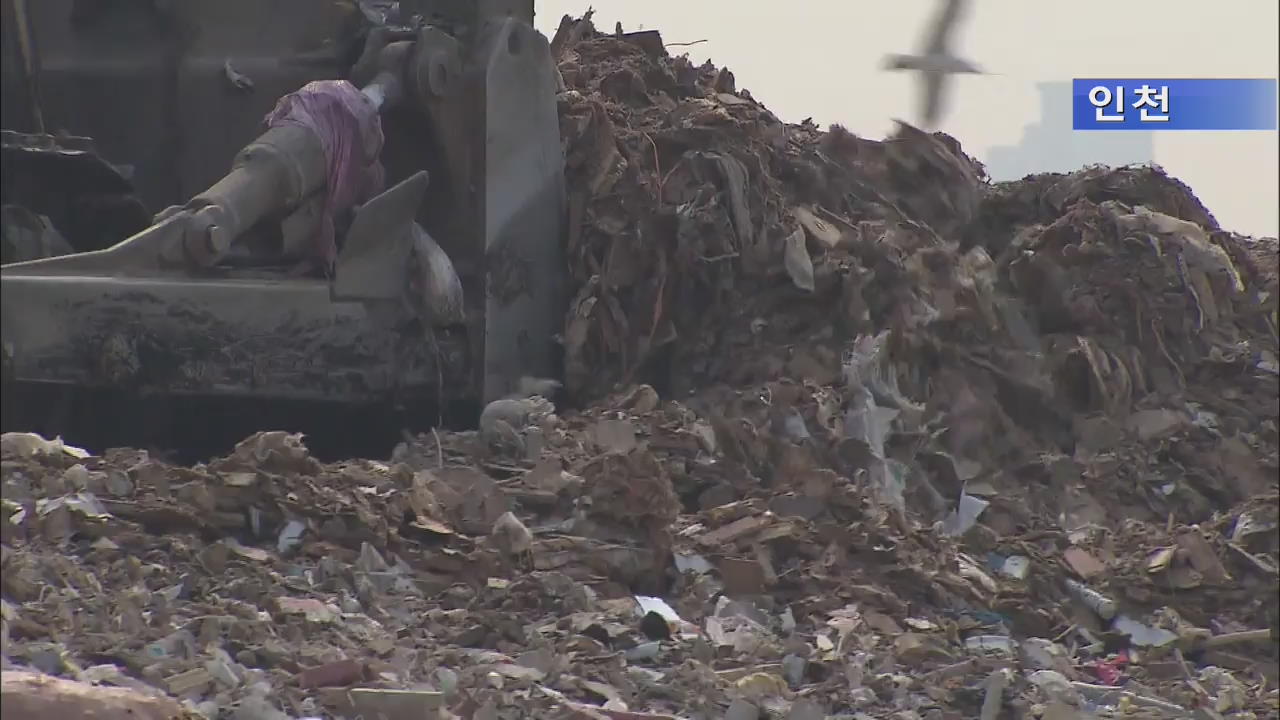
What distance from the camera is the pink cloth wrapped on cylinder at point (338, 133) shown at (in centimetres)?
644

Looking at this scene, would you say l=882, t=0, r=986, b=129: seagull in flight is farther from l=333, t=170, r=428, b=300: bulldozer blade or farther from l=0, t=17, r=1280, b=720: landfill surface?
l=333, t=170, r=428, b=300: bulldozer blade

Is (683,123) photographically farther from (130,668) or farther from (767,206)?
(130,668)

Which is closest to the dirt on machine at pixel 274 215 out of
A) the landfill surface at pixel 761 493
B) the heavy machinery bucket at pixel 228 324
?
the heavy machinery bucket at pixel 228 324

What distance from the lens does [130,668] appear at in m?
3.67

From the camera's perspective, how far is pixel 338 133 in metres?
6.51

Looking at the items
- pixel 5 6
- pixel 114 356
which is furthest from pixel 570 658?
pixel 5 6

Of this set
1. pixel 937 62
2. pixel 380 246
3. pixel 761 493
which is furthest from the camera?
pixel 380 246

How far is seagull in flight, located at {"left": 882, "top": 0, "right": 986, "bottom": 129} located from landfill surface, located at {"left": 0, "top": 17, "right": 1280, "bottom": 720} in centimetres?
139

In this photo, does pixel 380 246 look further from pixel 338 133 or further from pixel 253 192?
pixel 253 192

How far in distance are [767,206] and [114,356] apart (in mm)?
3445

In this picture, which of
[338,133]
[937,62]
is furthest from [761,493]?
[338,133]

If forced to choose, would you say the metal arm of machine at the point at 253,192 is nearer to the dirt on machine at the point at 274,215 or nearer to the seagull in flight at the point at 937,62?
the dirt on machine at the point at 274,215

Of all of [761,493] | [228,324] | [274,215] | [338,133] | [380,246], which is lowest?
[761,493]

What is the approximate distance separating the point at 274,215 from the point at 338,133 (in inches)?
16.4
